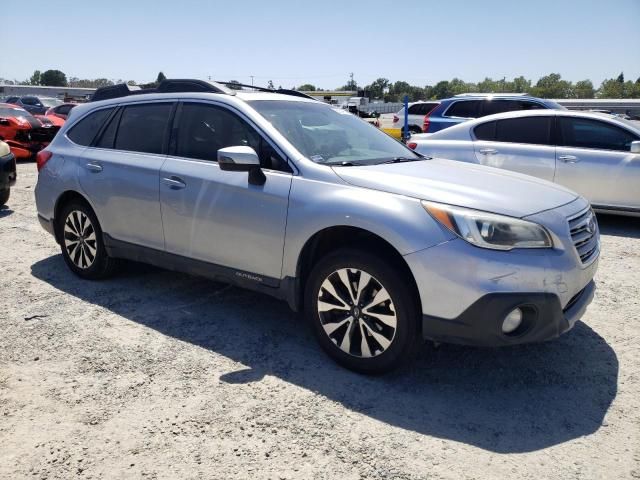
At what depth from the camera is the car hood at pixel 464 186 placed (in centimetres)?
297

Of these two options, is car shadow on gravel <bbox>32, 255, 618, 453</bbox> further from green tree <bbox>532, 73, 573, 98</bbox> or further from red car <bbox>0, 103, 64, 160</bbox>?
green tree <bbox>532, 73, 573, 98</bbox>

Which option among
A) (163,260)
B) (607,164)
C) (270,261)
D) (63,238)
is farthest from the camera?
(607,164)

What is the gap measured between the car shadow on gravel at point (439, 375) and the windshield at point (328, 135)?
1317 millimetres

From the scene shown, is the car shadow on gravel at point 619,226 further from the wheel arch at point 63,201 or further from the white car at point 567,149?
the wheel arch at point 63,201

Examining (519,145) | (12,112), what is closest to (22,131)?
(12,112)

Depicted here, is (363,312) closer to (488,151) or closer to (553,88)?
(488,151)

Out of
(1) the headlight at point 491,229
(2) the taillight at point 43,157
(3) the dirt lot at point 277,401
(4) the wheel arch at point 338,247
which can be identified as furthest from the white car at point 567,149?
(2) the taillight at point 43,157

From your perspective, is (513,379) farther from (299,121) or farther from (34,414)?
(34,414)

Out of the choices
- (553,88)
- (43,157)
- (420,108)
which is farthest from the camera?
(553,88)

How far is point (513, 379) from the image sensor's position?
323 cm

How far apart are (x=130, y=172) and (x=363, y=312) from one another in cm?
240

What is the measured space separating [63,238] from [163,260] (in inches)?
58.4

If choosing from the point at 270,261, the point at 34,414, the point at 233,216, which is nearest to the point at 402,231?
the point at 270,261

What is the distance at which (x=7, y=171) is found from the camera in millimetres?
7988
